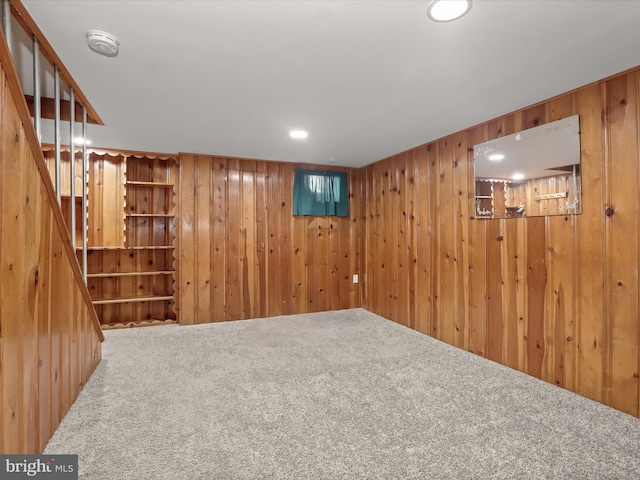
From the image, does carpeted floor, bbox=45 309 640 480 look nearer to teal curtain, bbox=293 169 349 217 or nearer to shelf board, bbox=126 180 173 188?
shelf board, bbox=126 180 173 188

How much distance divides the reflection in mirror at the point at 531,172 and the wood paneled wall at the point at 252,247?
2.34 m

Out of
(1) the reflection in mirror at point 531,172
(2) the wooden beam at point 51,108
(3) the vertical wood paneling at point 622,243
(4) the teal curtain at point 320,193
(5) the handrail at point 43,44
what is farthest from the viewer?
(4) the teal curtain at point 320,193

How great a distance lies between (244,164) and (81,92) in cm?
220

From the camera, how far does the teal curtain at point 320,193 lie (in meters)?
4.72

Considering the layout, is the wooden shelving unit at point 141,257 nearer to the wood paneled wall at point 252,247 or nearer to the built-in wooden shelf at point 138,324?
the built-in wooden shelf at point 138,324

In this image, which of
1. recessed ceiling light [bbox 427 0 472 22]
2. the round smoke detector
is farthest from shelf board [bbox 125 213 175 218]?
recessed ceiling light [bbox 427 0 472 22]

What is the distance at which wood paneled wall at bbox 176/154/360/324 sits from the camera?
13.8 feet

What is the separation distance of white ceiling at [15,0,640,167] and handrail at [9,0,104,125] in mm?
44

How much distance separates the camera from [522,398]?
2.26 metres

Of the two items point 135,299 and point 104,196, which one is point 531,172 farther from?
point 104,196

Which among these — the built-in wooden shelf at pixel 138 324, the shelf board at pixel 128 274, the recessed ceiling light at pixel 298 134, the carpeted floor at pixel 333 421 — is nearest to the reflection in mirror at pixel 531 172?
the carpeted floor at pixel 333 421

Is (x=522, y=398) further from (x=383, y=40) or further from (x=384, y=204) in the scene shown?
(x=384, y=204)

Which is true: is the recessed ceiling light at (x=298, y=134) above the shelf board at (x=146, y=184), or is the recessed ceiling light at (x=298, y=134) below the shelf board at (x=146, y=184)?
above

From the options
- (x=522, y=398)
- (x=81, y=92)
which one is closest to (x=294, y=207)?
(x=81, y=92)
